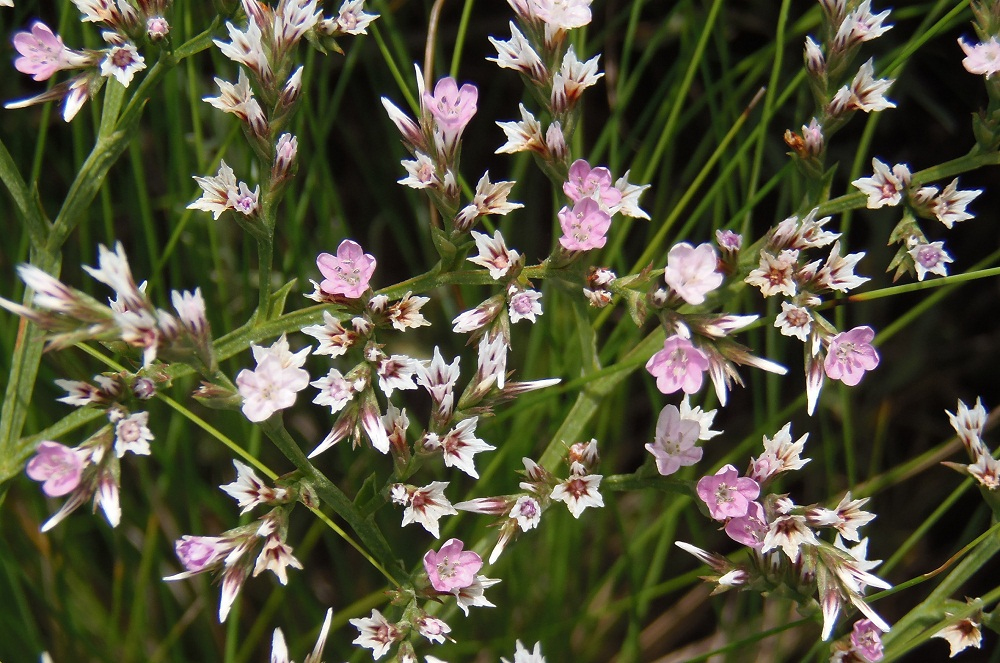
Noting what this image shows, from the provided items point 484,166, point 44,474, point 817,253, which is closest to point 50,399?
point 44,474

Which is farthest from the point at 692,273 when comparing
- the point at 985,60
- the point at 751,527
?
the point at 985,60

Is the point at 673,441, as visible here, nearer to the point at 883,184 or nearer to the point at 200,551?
the point at 883,184

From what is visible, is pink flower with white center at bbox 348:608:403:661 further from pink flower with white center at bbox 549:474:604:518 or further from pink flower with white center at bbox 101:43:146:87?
pink flower with white center at bbox 101:43:146:87

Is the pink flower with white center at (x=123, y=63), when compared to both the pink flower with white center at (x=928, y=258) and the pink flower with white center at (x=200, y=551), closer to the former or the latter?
the pink flower with white center at (x=200, y=551)

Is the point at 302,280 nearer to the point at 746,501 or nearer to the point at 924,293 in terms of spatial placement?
the point at 746,501

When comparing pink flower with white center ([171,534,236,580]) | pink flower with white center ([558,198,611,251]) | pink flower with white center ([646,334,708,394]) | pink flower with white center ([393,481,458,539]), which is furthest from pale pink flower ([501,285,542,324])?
pink flower with white center ([171,534,236,580])

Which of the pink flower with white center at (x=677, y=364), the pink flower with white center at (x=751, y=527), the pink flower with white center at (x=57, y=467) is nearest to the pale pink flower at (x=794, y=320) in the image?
the pink flower with white center at (x=677, y=364)
